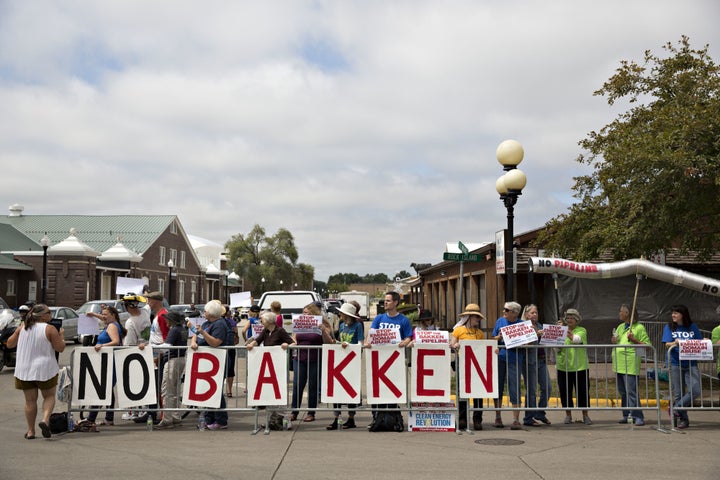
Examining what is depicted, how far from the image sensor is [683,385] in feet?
33.6

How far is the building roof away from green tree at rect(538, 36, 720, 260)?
50783mm

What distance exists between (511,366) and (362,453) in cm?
285

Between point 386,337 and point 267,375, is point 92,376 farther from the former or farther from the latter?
point 386,337

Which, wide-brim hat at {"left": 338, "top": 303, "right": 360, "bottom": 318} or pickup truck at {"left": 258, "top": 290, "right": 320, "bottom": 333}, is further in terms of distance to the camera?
pickup truck at {"left": 258, "top": 290, "right": 320, "bottom": 333}

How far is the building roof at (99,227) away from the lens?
60.8 meters

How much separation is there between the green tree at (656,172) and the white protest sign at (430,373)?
6550mm

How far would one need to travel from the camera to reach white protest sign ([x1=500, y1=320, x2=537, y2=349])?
9.76 m

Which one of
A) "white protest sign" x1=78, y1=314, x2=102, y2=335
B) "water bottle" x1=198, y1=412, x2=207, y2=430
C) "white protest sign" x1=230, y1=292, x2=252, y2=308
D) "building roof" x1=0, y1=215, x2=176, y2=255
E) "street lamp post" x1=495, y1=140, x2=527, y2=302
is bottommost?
"water bottle" x1=198, y1=412, x2=207, y2=430

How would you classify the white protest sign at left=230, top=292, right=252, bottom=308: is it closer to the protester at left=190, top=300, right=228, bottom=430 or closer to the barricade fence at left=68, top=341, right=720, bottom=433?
the barricade fence at left=68, top=341, right=720, bottom=433

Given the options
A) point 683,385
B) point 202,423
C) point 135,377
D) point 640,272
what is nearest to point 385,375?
point 202,423

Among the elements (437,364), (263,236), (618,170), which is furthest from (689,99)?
(263,236)

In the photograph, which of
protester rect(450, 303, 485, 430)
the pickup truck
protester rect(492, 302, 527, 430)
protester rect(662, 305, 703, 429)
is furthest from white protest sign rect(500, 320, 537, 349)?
the pickup truck

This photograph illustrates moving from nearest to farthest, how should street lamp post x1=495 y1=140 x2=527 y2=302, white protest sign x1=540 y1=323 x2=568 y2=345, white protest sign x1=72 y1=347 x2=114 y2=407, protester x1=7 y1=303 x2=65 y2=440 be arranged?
1. protester x1=7 y1=303 x2=65 y2=440
2. white protest sign x1=72 y1=347 x2=114 y2=407
3. white protest sign x1=540 y1=323 x2=568 y2=345
4. street lamp post x1=495 y1=140 x2=527 y2=302

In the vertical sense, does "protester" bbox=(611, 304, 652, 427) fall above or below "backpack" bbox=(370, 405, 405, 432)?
above
